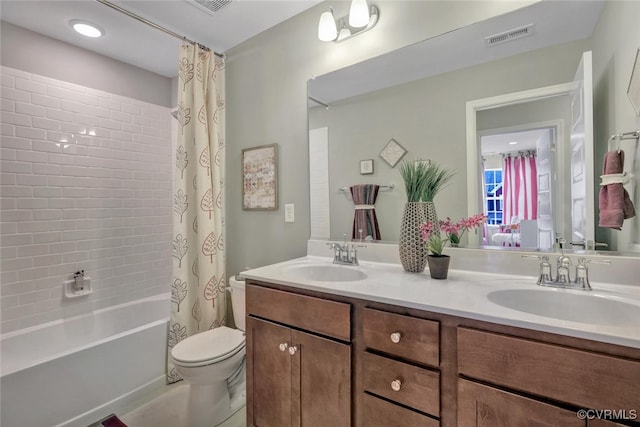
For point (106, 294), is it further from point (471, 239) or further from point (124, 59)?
point (471, 239)

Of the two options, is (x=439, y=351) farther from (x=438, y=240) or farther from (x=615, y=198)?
(x=615, y=198)

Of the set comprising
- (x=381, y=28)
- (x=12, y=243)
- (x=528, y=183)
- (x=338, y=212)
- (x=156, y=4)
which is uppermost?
(x=156, y=4)

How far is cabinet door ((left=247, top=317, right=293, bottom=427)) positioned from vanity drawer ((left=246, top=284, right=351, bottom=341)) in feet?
0.18

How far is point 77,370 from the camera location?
5.31ft

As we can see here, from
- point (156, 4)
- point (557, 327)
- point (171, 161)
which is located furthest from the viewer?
point (171, 161)

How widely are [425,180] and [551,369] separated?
858 millimetres

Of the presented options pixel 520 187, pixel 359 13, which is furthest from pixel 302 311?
pixel 359 13

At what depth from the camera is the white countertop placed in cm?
73

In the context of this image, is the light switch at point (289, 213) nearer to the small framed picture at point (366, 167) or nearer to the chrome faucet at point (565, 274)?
the small framed picture at point (366, 167)

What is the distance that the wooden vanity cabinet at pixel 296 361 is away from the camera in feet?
3.61

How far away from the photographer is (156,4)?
1781 millimetres

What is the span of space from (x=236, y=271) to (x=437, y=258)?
5.19ft

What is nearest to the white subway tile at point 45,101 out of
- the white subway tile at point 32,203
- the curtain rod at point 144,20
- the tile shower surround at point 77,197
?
the tile shower surround at point 77,197

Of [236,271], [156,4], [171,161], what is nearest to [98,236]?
[171,161]
